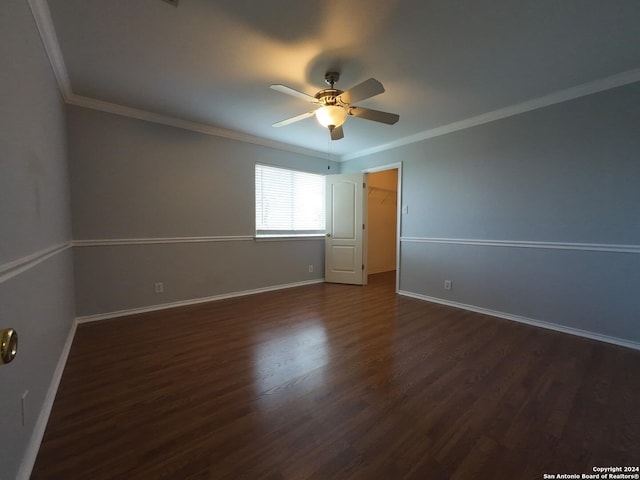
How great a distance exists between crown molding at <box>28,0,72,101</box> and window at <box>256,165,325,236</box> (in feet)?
7.38

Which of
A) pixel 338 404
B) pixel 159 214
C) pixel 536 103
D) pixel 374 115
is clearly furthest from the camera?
pixel 159 214

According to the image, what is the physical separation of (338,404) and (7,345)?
149 cm

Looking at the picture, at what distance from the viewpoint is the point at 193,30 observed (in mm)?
1802

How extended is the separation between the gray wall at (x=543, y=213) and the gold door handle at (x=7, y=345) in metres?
3.82

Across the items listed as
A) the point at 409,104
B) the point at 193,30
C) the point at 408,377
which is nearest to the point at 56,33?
the point at 193,30

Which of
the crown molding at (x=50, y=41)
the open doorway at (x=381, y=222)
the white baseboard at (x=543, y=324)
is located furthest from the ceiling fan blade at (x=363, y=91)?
the open doorway at (x=381, y=222)

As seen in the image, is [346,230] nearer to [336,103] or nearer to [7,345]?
[336,103]

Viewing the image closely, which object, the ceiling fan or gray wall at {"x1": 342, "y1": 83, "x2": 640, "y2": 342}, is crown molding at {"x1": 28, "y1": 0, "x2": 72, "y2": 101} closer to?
the ceiling fan

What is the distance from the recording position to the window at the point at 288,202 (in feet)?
13.8

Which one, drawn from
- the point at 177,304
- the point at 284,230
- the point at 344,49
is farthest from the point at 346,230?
the point at 344,49

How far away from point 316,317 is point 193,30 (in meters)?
2.81

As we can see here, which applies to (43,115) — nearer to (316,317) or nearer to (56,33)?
(56,33)

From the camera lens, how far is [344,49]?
6.47 ft

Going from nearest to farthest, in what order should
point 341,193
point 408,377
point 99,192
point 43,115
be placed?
point 43,115
point 408,377
point 99,192
point 341,193
